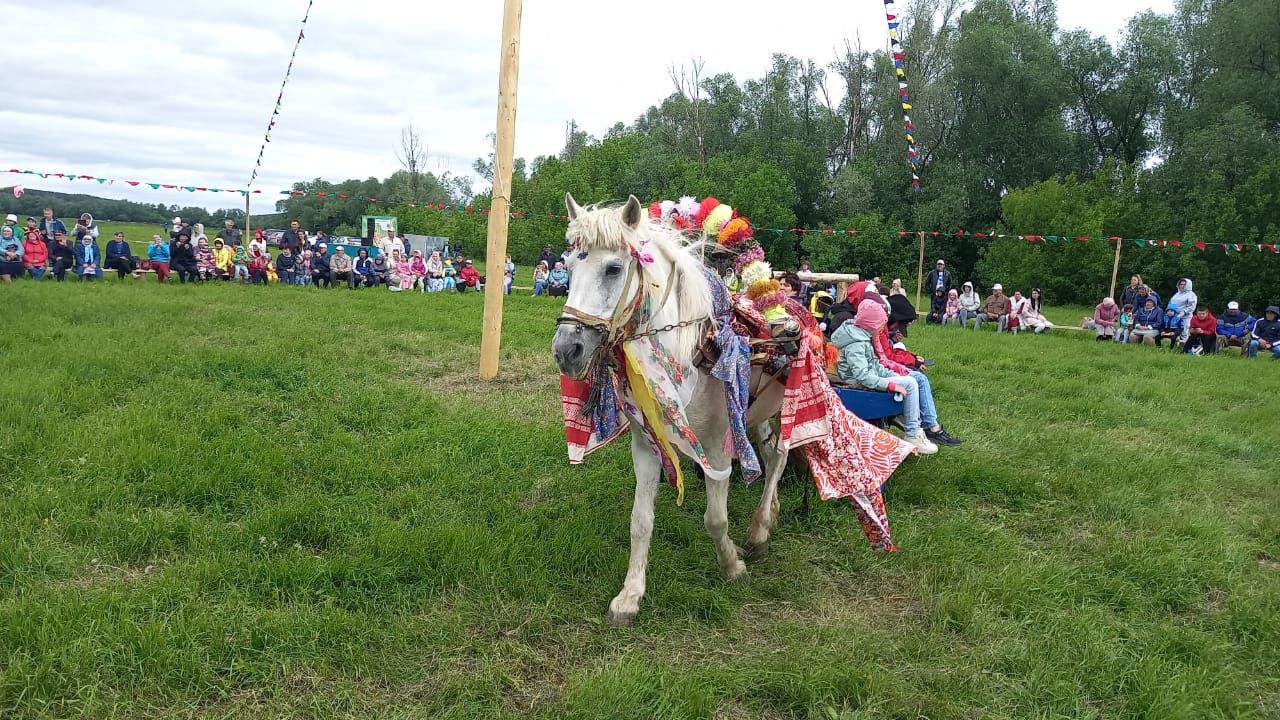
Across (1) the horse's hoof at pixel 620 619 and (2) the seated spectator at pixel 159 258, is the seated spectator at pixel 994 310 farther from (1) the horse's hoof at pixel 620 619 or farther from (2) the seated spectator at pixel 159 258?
(2) the seated spectator at pixel 159 258

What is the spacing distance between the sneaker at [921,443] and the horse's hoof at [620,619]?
2.76 m

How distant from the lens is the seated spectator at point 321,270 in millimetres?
17266

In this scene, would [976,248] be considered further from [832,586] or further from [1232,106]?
[832,586]

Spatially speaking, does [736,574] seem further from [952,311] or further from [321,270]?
[952,311]

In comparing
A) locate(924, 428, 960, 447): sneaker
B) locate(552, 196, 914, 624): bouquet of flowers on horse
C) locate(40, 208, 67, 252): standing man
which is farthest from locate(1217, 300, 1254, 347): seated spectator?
locate(40, 208, 67, 252): standing man

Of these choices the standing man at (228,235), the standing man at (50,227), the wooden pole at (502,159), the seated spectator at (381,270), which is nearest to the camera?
the wooden pole at (502,159)

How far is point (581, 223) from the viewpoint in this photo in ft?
10.4

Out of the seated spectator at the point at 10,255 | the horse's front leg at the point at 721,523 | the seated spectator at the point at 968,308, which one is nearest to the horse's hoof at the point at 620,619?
the horse's front leg at the point at 721,523

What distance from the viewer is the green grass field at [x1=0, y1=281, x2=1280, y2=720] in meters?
2.96

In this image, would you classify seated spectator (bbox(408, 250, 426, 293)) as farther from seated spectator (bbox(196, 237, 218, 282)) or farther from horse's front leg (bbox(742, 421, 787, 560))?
horse's front leg (bbox(742, 421, 787, 560))

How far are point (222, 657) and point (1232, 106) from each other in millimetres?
33970

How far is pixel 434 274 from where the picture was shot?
19672 mm

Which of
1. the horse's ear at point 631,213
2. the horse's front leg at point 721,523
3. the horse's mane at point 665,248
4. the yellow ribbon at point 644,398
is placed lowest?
the horse's front leg at point 721,523

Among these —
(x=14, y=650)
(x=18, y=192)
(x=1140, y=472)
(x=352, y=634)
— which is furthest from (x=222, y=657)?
(x=18, y=192)
